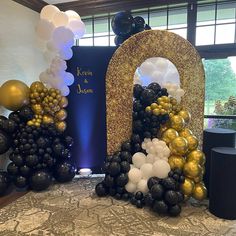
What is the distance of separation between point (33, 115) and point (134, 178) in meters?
1.42

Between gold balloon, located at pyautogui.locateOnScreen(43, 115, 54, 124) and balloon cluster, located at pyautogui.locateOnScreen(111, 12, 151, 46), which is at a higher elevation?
balloon cluster, located at pyautogui.locateOnScreen(111, 12, 151, 46)

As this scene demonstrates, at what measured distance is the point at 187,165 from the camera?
2.43 metres

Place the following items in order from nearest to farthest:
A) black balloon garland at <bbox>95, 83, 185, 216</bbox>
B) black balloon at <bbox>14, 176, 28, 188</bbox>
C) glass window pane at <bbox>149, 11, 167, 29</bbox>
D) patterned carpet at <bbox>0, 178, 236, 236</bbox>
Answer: patterned carpet at <bbox>0, 178, 236, 236</bbox>, black balloon garland at <bbox>95, 83, 185, 216</bbox>, black balloon at <bbox>14, 176, 28, 188</bbox>, glass window pane at <bbox>149, 11, 167, 29</bbox>

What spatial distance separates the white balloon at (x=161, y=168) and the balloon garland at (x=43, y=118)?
119 centimetres

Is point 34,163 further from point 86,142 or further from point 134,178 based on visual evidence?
point 134,178

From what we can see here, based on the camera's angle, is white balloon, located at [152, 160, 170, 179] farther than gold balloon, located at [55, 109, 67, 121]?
No

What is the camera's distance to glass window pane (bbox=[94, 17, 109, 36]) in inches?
171

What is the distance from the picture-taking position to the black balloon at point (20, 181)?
9.14ft

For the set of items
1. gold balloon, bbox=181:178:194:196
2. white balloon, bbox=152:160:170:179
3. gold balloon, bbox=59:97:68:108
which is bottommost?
gold balloon, bbox=181:178:194:196

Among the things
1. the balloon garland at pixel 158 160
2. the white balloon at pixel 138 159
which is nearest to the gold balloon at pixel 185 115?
the balloon garland at pixel 158 160

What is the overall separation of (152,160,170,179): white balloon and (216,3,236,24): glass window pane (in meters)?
2.49

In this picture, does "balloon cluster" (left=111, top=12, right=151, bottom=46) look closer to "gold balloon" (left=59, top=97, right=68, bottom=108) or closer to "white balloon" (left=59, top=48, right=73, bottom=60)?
"white balloon" (left=59, top=48, right=73, bottom=60)

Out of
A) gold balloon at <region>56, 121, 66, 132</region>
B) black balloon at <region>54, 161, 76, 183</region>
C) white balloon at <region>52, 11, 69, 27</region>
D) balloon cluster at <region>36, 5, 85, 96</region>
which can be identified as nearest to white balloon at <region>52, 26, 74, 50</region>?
balloon cluster at <region>36, 5, 85, 96</region>

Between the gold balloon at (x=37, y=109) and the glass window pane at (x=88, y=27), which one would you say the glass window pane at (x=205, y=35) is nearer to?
the glass window pane at (x=88, y=27)
